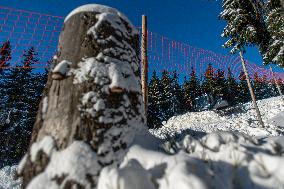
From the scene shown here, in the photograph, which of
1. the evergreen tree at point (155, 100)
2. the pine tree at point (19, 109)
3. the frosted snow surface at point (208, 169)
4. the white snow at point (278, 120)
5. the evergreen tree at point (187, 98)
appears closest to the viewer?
the frosted snow surface at point (208, 169)

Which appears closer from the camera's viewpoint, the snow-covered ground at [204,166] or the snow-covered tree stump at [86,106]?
the snow-covered ground at [204,166]

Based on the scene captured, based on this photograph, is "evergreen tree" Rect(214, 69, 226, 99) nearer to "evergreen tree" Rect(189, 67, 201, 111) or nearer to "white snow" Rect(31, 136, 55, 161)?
"evergreen tree" Rect(189, 67, 201, 111)

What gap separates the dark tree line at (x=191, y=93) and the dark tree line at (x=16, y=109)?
15.5m

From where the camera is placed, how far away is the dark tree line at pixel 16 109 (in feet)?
79.4

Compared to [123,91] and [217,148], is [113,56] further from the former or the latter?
[217,148]

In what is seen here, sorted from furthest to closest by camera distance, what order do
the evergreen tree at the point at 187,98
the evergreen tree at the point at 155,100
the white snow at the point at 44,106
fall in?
the evergreen tree at the point at 187,98 → the evergreen tree at the point at 155,100 → the white snow at the point at 44,106

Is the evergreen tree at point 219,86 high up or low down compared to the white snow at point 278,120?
up

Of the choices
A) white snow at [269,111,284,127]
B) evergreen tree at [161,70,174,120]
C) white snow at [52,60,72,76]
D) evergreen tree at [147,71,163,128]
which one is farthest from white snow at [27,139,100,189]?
evergreen tree at [161,70,174,120]

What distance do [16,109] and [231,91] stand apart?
39.8 metres

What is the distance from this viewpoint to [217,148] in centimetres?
175

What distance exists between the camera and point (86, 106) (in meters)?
1.85

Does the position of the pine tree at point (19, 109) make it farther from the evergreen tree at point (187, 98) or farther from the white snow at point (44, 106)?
the evergreen tree at point (187, 98)

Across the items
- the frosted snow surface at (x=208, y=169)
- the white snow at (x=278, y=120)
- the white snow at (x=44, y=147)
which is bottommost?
the frosted snow surface at (x=208, y=169)

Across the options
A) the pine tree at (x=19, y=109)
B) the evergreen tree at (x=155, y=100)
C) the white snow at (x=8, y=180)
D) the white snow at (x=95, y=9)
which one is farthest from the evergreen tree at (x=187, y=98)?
the white snow at (x=95, y=9)
